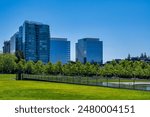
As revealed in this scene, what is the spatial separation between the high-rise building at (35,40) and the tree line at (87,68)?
11977 mm

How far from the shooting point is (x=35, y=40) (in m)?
99.3

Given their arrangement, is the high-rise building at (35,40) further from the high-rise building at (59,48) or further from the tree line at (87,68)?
the high-rise building at (59,48)

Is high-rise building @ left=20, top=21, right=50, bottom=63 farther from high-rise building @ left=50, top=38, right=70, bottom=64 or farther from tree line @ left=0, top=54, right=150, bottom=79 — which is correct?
high-rise building @ left=50, top=38, right=70, bottom=64

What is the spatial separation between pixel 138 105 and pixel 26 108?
3.41m

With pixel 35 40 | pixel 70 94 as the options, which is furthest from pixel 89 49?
pixel 70 94

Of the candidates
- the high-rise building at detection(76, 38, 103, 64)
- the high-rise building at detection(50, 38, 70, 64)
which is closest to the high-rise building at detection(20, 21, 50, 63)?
the high-rise building at detection(50, 38, 70, 64)

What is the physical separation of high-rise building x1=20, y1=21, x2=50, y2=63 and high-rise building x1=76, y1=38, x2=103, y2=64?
89.5ft

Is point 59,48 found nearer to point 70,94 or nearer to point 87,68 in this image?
point 87,68

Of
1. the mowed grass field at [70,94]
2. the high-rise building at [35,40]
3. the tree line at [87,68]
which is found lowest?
the mowed grass field at [70,94]

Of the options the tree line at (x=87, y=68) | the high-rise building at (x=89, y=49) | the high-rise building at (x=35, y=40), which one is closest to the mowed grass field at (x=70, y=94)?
the tree line at (x=87, y=68)

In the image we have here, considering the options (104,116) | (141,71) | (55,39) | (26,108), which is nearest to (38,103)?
(26,108)

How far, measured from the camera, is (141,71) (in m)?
64.6

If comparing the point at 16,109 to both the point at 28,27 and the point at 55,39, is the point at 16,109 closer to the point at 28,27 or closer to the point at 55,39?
the point at 28,27

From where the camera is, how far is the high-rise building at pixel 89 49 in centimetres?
14550
